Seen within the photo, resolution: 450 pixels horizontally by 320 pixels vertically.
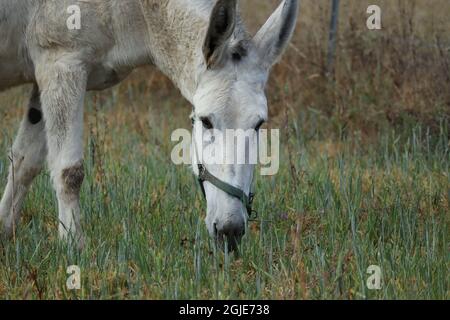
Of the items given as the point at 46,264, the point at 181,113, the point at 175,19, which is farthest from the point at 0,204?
the point at 181,113

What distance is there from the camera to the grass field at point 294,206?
4.45 metres

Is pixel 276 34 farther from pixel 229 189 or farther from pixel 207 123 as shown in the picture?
pixel 229 189

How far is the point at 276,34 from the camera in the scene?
479 cm

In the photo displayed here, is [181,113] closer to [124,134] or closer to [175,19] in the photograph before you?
[124,134]

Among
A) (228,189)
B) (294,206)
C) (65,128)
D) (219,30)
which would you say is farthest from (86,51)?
(294,206)

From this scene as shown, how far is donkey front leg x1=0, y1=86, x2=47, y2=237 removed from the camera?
5602 millimetres

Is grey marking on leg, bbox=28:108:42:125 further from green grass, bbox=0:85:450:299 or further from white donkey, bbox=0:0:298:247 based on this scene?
green grass, bbox=0:85:450:299

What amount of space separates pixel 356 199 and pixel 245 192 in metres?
1.64

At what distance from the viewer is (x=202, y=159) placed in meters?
4.59

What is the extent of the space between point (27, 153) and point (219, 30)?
1634mm

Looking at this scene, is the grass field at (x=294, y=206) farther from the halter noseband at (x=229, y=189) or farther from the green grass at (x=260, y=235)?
the halter noseband at (x=229, y=189)

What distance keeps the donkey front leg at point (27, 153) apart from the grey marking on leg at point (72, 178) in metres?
0.47

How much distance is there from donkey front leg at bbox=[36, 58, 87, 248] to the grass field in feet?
0.72

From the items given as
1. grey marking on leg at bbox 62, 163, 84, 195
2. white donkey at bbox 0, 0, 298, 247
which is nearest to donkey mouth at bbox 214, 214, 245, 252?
white donkey at bbox 0, 0, 298, 247
